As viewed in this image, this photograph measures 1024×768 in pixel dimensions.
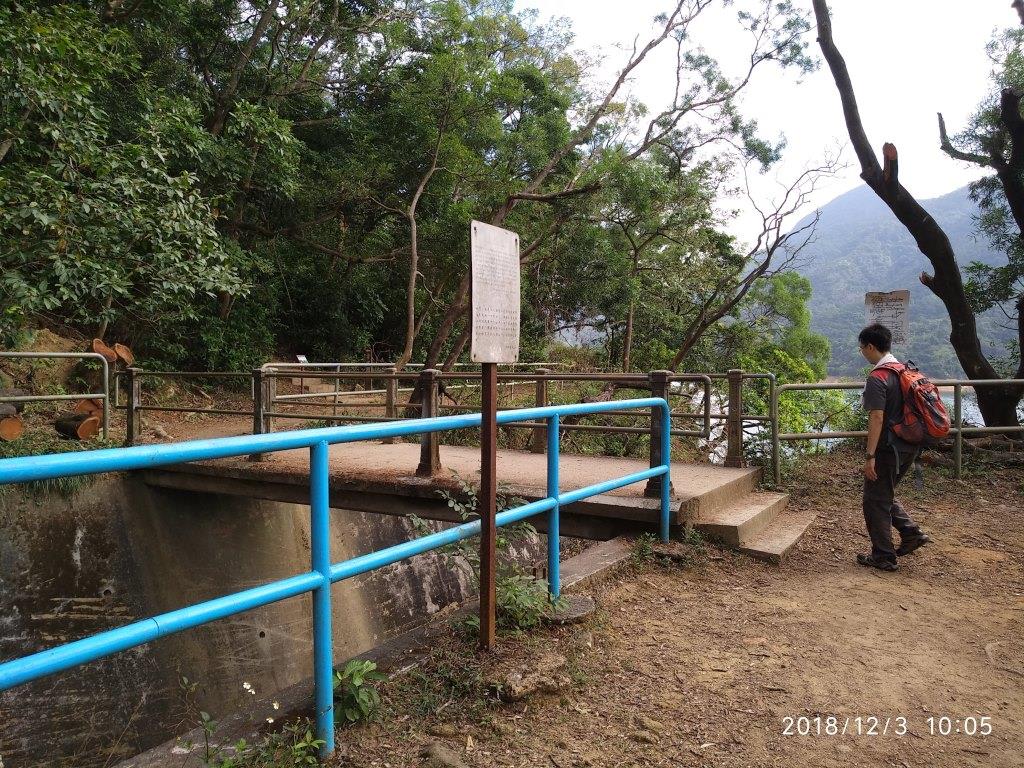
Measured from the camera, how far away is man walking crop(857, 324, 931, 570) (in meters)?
4.50

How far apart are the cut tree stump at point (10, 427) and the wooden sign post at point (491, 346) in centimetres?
753

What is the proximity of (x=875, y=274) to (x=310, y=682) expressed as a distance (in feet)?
224

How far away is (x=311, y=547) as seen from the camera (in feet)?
7.04

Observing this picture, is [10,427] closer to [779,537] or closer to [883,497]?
[779,537]

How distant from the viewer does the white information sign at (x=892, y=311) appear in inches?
255

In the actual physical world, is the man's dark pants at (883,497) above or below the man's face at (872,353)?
below

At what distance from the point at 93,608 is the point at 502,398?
10365 mm

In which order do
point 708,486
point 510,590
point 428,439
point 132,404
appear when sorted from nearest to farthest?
point 510,590
point 708,486
point 428,439
point 132,404

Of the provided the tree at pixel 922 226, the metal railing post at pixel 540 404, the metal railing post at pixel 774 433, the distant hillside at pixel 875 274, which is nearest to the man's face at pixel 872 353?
the metal railing post at pixel 774 433

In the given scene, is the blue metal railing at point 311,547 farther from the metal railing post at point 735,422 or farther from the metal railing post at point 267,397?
the metal railing post at point 267,397

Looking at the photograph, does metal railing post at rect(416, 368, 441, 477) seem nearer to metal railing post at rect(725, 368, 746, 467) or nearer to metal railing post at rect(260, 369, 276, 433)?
metal railing post at rect(260, 369, 276, 433)

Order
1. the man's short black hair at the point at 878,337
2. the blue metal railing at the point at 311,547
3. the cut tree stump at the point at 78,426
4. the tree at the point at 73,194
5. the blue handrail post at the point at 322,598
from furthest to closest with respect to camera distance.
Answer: the cut tree stump at the point at 78,426, the tree at the point at 73,194, the man's short black hair at the point at 878,337, the blue handrail post at the point at 322,598, the blue metal railing at the point at 311,547

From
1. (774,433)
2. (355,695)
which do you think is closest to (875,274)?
(774,433)
